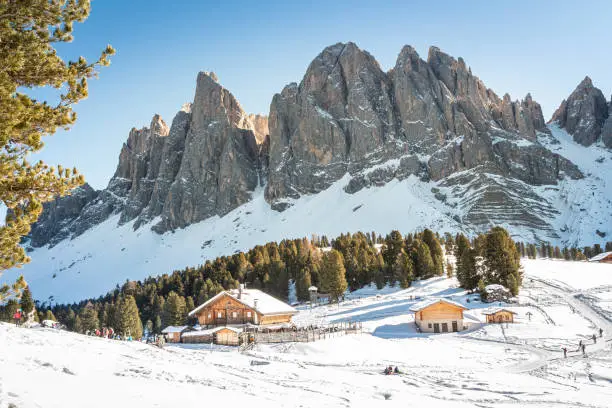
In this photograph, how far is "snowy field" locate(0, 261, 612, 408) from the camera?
12.4 meters

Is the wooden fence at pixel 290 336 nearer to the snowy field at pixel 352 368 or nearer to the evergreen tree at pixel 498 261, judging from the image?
the snowy field at pixel 352 368

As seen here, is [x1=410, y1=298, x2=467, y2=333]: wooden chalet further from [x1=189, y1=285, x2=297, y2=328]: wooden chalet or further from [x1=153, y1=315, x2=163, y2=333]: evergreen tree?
[x1=153, y1=315, x2=163, y2=333]: evergreen tree

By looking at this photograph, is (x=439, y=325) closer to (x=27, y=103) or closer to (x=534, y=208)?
(x=27, y=103)

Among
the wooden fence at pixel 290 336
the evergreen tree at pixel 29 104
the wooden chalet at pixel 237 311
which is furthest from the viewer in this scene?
the wooden chalet at pixel 237 311

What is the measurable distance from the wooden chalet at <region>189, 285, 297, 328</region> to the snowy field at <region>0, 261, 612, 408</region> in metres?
10.2

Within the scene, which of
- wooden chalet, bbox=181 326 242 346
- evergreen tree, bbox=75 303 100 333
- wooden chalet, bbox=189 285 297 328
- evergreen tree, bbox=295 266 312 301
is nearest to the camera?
wooden chalet, bbox=181 326 242 346

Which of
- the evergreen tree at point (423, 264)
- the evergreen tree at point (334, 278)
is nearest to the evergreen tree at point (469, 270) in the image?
the evergreen tree at point (423, 264)

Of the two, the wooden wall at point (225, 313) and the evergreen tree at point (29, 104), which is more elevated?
the evergreen tree at point (29, 104)

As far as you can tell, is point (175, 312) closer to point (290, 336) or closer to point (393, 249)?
point (290, 336)

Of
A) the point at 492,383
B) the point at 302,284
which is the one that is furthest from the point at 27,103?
the point at 302,284

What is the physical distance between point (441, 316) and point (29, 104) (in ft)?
163

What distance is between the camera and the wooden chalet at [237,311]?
170ft

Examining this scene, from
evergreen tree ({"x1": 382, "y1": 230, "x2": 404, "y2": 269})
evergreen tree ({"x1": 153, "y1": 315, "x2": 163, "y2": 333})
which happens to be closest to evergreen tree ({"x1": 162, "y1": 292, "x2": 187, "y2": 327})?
evergreen tree ({"x1": 153, "y1": 315, "x2": 163, "y2": 333})

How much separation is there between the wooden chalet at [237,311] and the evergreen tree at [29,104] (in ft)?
135
